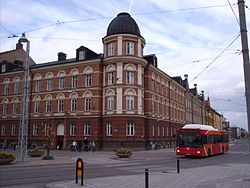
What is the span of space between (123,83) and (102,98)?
405cm

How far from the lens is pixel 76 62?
42125 millimetres

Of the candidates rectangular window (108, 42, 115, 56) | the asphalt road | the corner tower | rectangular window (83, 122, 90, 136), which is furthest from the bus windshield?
rectangular window (108, 42, 115, 56)

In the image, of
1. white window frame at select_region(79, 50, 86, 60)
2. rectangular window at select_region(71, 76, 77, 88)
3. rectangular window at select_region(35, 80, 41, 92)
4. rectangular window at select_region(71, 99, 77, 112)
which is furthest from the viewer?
rectangular window at select_region(35, 80, 41, 92)

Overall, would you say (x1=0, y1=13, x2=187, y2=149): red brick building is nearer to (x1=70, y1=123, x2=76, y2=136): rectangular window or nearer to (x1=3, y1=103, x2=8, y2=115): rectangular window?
(x1=70, y1=123, x2=76, y2=136): rectangular window

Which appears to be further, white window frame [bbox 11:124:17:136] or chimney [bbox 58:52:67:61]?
chimney [bbox 58:52:67:61]

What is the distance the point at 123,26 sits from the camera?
39844 mm

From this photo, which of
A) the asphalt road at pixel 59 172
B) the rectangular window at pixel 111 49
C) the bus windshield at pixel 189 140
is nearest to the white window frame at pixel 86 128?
the rectangular window at pixel 111 49

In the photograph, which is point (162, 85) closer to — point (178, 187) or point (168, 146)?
point (168, 146)

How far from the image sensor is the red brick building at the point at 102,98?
38375 mm

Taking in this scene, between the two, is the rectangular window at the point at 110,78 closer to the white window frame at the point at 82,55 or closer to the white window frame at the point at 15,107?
the white window frame at the point at 82,55

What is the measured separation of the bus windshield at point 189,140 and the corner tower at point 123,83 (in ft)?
39.3

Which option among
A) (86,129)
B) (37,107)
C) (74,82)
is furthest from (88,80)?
(37,107)

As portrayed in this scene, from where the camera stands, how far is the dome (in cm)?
3969

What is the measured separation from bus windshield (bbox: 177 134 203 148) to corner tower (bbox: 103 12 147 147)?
12.0 m
